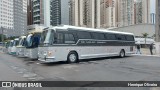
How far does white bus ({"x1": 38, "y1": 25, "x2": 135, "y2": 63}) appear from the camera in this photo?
1484 centimetres

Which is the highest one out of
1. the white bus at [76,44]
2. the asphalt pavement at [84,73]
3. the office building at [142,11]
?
the office building at [142,11]

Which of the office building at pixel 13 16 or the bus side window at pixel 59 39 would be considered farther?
the office building at pixel 13 16

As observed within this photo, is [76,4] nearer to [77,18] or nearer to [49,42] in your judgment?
[77,18]

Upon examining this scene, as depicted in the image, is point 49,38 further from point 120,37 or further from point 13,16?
point 13,16

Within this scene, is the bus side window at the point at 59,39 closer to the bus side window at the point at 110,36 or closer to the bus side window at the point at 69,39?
the bus side window at the point at 69,39

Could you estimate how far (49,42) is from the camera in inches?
581

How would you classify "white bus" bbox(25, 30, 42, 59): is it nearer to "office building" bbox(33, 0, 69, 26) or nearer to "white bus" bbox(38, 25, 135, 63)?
"white bus" bbox(38, 25, 135, 63)

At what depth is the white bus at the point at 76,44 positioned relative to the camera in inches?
584

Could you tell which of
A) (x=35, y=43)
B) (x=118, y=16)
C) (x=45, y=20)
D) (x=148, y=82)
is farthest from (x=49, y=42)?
(x=45, y=20)

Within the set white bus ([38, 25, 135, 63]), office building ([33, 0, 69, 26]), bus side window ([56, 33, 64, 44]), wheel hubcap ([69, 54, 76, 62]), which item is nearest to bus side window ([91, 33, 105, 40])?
white bus ([38, 25, 135, 63])

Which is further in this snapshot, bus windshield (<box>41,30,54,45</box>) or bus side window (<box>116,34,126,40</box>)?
bus side window (<box>116,34,126,40</box>)

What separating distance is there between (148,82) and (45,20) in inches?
3751

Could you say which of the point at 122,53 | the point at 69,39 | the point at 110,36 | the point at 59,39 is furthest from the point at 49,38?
the point at 122,53

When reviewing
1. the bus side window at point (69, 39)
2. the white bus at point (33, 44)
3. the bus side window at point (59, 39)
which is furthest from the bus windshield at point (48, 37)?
the white bus at point (33, 44)
